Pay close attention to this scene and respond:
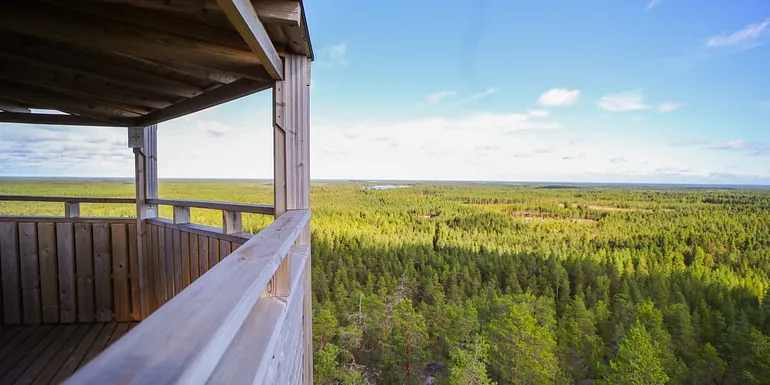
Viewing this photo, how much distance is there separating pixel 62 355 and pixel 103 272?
75 centimetres

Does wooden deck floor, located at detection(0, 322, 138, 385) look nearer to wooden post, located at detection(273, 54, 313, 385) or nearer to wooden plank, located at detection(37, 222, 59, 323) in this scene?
wooden plank, located at detection(37, 222, 59, 323)

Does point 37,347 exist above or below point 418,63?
below

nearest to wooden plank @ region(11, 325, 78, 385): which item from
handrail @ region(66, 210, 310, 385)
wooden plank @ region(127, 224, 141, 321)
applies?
wooden plank @ region(127, 224, 141, 321)

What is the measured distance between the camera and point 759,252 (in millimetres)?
28000

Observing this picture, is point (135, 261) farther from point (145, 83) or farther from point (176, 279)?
point (145, 83)

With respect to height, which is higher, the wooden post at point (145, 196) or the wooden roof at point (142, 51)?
the wooden roof at point (142, 51)

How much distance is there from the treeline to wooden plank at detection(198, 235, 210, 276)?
11587 mm

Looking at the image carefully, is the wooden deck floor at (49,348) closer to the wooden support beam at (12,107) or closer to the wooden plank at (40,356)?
the wooden plank at (40,356)

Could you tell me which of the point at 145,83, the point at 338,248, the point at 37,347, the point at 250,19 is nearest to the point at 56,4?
Result: the point at 145,83

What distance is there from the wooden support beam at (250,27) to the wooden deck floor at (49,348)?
1875 millimetres

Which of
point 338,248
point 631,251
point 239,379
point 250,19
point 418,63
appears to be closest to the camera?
point 239,379

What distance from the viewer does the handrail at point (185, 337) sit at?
0.34m

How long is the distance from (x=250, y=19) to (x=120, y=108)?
2.27 m

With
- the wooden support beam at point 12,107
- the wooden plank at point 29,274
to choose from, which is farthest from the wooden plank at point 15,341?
the wooden support beam at point 12,107
